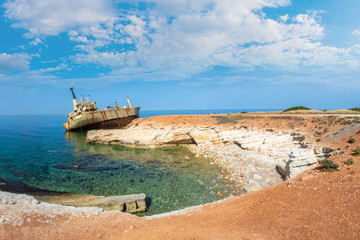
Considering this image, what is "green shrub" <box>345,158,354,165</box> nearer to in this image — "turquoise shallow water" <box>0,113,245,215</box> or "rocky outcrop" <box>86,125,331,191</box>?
"rocky outcrop" <box>86,125,331,191</box>

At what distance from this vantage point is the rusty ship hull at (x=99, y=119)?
4934cm

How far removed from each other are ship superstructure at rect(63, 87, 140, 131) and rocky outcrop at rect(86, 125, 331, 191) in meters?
20.1

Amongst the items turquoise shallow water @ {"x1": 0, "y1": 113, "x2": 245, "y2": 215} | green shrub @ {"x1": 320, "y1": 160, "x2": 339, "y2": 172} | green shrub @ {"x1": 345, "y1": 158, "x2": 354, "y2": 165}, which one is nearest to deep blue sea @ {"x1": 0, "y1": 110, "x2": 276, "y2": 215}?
turquoise shallow water @ {"x1": 0, "y1": 113, "x2": 245, "y2": 215}

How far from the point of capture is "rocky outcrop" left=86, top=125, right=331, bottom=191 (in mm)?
12727

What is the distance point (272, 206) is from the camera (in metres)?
7.31

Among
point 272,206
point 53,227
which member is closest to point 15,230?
point 53,227

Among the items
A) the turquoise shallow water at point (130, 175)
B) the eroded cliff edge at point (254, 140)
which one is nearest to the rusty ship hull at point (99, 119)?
the eroded cliff edge at point (254, 140)

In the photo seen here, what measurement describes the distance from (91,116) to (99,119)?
218 centimetres

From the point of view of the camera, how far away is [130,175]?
54.0ft

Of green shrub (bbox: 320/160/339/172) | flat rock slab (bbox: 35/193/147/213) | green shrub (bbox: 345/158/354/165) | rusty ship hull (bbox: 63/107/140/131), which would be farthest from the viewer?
rusty ship hull (bbox: 63/107/140/131)

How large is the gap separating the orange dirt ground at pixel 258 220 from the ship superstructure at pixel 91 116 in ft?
152

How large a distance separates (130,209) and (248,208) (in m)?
6.30

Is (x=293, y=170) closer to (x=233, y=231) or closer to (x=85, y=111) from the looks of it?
Answer: (x=233, y=231)

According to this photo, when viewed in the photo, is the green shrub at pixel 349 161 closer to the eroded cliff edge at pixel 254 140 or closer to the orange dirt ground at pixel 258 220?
the orange dirt ground at pixel 258 220
